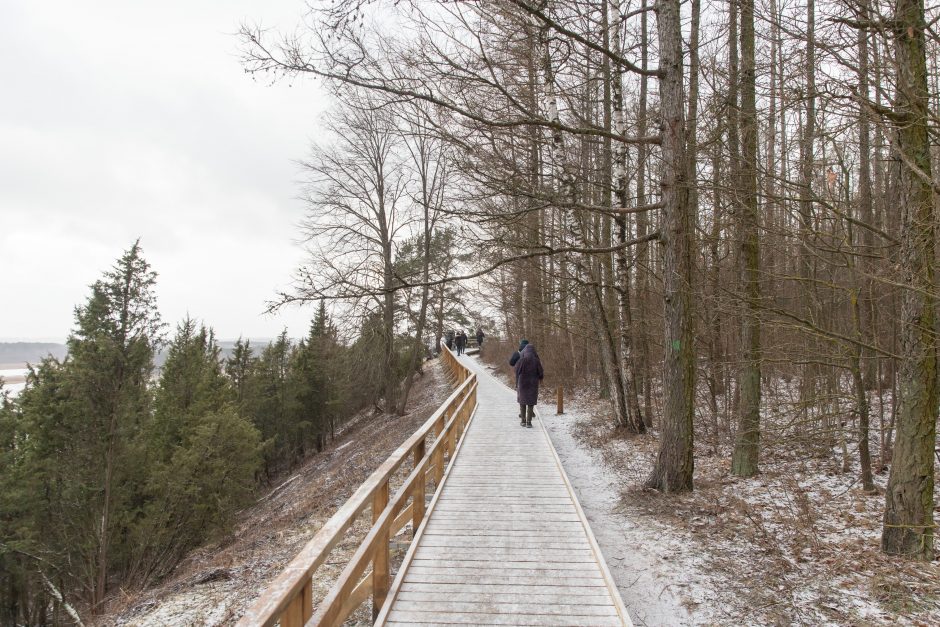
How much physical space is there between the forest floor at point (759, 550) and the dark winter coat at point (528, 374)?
11.0 feet

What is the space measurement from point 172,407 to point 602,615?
26.6 metres

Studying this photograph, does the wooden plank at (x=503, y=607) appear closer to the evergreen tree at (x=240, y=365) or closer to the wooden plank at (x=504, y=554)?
the wooden plank at (x=504, y=554)

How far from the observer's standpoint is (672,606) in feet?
13.9

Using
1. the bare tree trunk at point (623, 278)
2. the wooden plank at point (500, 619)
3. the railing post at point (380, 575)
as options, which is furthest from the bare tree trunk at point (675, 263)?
the railing post at point (380, 575)

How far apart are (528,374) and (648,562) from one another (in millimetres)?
6434

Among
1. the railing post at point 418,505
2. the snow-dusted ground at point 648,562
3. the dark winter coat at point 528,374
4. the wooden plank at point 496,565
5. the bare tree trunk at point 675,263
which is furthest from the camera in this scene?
the dark winter coat at point 528,374

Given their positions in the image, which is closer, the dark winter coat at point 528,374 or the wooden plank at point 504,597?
the wooden plank at point 504,597

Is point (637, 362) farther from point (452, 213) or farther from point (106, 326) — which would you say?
point (106, 326)

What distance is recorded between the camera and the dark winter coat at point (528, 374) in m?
11.4

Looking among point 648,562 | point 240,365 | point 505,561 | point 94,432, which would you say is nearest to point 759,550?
point 648,562

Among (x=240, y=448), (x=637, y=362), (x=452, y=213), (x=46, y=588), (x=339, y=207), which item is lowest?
(x=46, y=588)

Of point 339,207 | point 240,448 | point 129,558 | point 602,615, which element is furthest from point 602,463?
point 129,558

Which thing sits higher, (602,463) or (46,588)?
(602,463)

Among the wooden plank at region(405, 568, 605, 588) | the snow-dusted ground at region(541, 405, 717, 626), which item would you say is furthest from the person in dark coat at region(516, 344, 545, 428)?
the wooden plank at region(405, 568, 605, 588)
